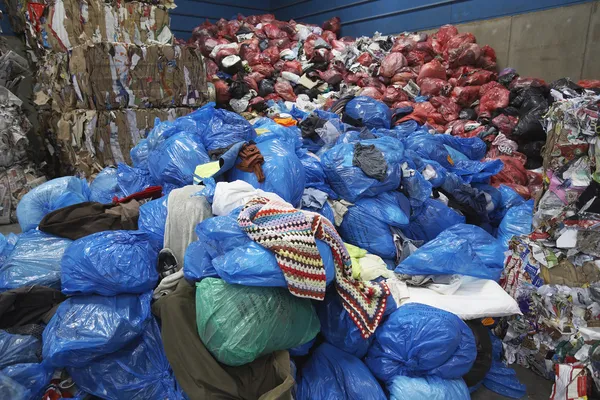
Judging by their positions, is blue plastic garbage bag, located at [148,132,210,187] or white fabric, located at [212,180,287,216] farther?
blue plastic garbage bag, located at [148,132,210,187]

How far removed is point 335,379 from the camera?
1.62 meters

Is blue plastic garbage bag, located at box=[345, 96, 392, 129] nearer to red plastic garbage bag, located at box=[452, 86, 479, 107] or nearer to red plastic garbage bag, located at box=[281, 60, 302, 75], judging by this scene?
red plastic garbage bag, located at box=[452, 86, 479, 107]

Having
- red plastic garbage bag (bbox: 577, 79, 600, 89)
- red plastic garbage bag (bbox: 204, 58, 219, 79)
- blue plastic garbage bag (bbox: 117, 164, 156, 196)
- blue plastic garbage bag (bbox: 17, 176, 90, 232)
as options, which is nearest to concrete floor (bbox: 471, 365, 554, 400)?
blue plastic garbage bag (bbox: 117, 164, 156, 196)

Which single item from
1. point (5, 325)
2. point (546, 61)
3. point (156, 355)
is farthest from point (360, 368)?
point (546, 61)

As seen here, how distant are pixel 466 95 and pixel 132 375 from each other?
4420 mm

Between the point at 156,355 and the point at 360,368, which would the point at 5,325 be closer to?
the point at 156,355

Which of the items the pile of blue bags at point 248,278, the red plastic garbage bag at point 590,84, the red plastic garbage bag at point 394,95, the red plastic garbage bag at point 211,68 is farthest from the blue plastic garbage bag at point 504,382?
the red plastic garbage bag at point 211,68

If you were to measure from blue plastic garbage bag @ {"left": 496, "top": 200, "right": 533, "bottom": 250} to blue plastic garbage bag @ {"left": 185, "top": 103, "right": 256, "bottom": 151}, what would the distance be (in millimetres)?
1943

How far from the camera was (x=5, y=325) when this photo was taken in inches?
61.0

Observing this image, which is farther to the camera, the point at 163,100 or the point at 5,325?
the point at 163,100

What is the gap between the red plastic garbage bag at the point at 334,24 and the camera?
720 centimetres

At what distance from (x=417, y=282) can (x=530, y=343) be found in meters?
0.67

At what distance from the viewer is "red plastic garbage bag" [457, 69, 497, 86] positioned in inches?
179

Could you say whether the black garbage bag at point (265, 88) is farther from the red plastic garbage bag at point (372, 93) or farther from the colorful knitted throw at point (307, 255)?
the colorful knitted throw at point (307, 255)
